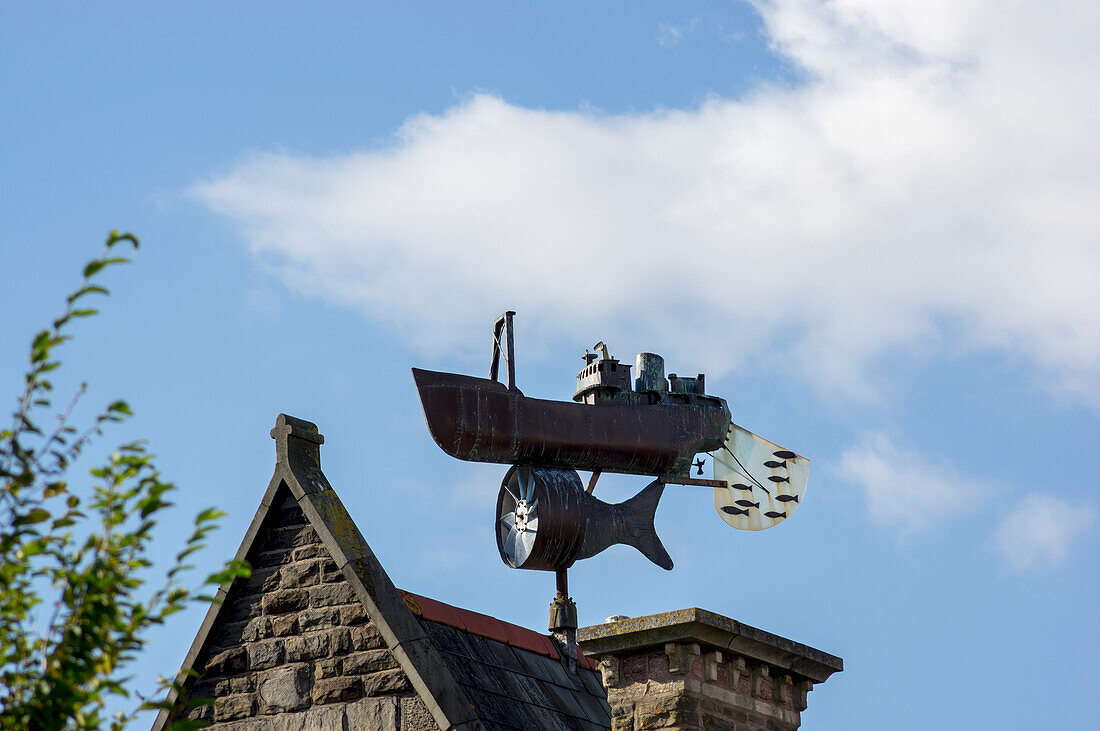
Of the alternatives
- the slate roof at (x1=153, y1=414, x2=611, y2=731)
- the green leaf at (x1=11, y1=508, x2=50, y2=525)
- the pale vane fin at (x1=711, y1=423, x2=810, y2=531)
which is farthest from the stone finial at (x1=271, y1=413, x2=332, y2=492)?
the green leaf at (x1=11, y1=508, x2=50, y2=525)

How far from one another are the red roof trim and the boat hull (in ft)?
5.39

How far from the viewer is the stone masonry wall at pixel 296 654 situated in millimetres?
11875

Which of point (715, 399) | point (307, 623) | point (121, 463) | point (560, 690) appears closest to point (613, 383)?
Answer: point (715, 399)

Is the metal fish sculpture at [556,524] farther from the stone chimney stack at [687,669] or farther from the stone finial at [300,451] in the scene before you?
the stone chimney stack at [687,669]

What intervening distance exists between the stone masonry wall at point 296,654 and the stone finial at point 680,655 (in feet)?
6.18

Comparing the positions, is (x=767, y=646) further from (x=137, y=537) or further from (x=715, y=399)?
(x=137, y=537)

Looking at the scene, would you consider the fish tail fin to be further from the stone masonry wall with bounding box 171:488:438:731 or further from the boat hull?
the stone masonry wall with bounding box 171:488:438:731

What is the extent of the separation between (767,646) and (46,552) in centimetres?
650

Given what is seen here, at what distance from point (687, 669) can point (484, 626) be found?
9.64 ft

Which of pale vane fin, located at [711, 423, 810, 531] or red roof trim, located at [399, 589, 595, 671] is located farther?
pale vane fin, located at [711, 423, 810, 531]

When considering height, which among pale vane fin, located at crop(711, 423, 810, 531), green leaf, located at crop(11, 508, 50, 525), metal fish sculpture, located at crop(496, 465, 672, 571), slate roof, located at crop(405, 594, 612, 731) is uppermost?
pale vane fin, located at crop(711, 423, 810, 531)

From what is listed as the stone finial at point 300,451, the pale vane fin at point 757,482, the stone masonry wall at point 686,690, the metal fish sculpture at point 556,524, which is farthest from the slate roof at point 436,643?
the pale vane fin at point 757,482

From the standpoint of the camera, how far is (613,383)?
1594 cm

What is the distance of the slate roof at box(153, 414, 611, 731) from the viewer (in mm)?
11727
